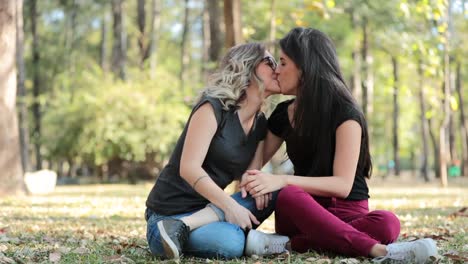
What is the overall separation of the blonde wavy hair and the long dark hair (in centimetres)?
23

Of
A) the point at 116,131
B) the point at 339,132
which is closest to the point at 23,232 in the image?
the point at 339,132

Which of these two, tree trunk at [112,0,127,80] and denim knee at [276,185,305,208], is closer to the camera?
denim knee at [276,185,305,208]

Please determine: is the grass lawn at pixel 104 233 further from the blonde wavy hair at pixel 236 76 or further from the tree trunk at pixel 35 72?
the tree trunk at pixel 35 72

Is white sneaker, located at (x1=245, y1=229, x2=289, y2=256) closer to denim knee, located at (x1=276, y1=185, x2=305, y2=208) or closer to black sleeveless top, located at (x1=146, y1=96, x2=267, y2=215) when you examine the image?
denim knee, located at (x1=276, y1=185, x2=305, y2=208)

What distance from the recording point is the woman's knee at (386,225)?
458cm

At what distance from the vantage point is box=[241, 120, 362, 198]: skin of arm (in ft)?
15.1

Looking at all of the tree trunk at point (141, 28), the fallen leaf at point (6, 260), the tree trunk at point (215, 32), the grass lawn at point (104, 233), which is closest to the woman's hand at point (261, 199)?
the grass lawn at point (104, 233)

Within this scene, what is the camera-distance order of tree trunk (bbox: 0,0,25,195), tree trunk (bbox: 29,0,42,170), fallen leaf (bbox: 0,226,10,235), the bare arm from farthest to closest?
1. tree trunk (bbox: 29,0,42,170)
2. tree trunk (bbox: 0,0,25,195)
3. fallen leaf (bbox: 0,226,10,235)
4. the bare arm

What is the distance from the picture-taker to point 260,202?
187 inches

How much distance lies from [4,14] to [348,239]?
32.3 ft

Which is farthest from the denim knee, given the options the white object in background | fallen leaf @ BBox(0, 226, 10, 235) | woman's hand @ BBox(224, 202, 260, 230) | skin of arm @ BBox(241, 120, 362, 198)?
the white object in background

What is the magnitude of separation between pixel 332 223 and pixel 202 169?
2.93 ft

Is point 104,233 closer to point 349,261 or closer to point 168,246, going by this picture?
point 168,246

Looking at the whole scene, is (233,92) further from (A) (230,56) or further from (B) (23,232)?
(B) (23,232)
